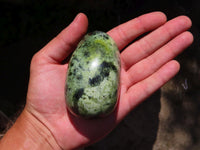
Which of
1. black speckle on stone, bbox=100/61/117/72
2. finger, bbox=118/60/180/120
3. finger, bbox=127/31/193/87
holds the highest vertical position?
black speckle on stone, bbox=100/61/117/72

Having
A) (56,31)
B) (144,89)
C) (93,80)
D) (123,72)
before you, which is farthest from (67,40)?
(56,31)

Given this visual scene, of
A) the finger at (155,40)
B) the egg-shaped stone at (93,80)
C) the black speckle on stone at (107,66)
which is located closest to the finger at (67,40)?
the egg-shaped stone at (93,80)

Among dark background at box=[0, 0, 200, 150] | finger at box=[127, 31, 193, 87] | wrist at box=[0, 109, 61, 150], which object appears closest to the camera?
wrist at box=[0, 109, 61, 150]

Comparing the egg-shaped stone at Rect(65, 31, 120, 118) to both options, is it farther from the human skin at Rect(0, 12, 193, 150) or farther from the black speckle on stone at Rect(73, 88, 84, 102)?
the human skin at Rect(0, 12, 193, 150)

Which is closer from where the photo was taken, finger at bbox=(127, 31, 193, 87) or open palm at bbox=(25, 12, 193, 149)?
open palm at bbox=(25, 12, 193, 149)

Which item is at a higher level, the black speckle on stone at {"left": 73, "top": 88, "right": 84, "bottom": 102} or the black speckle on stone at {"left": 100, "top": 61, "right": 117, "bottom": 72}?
the black speckle on stone at {"left": 100, "top": 61, "right": 117, "bottom": 72}

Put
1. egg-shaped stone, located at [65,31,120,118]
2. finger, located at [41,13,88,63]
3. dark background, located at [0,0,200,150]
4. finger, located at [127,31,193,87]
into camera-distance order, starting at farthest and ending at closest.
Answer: dark background, located at [0,0,200,150], finger, located at [127,31,193,87], finger, located at [41,13,88,63], egg-shaped stone, located at [65,31,120,118]

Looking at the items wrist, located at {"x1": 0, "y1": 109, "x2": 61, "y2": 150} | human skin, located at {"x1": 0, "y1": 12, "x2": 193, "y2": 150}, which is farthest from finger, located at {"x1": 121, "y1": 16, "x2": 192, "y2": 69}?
wrist, located at {"x1": 0, "y1": 109, "x2": 61, "y2": 150}

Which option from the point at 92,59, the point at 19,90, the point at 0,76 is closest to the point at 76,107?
the point at 92,59
